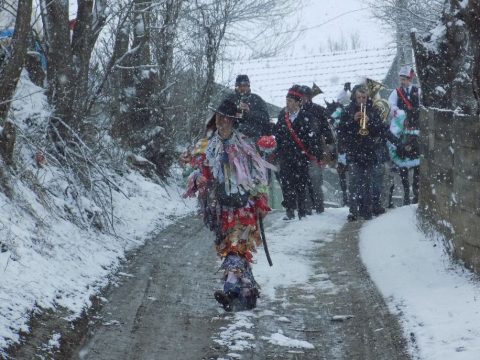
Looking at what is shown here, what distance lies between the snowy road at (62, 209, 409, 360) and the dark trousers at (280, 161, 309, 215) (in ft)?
8.76

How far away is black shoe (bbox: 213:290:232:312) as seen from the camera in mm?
6742

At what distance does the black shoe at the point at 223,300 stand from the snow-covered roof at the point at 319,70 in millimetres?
24074

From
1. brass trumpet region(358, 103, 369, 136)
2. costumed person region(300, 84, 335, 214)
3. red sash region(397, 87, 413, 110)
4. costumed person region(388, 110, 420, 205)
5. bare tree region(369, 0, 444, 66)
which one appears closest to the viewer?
brass trumpet region(358, 103, 369, 136)

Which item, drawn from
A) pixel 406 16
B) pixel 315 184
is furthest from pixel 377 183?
pixel 406 16

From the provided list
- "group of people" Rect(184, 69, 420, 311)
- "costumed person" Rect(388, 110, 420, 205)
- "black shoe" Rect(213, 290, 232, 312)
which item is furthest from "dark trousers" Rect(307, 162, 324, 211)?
"black shoe" Rect(213, 290, 232, 312)

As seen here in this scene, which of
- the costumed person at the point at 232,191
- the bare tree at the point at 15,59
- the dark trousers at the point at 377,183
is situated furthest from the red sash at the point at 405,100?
the bare tree at the point at 15,59

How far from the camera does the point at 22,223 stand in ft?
25.3

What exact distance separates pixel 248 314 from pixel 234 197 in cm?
106

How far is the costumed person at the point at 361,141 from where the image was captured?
1178 cm

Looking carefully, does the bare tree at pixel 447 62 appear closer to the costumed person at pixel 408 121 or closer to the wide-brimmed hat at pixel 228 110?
the wide-brimmed hat at pixel 228 110

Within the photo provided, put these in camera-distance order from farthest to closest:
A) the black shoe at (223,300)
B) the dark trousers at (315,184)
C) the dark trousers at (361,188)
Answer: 1. the dark trousers at (315,184)
2. the dark trousers at (361,188)
3. the black shoe at (223,300)

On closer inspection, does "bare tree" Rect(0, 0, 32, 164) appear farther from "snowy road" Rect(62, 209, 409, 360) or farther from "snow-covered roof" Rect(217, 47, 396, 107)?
"snow-covered roof" Rect(217, 47, 396, 107)

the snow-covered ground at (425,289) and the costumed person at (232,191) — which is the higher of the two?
the costumed person at (232,191)

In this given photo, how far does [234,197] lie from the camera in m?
7.11
